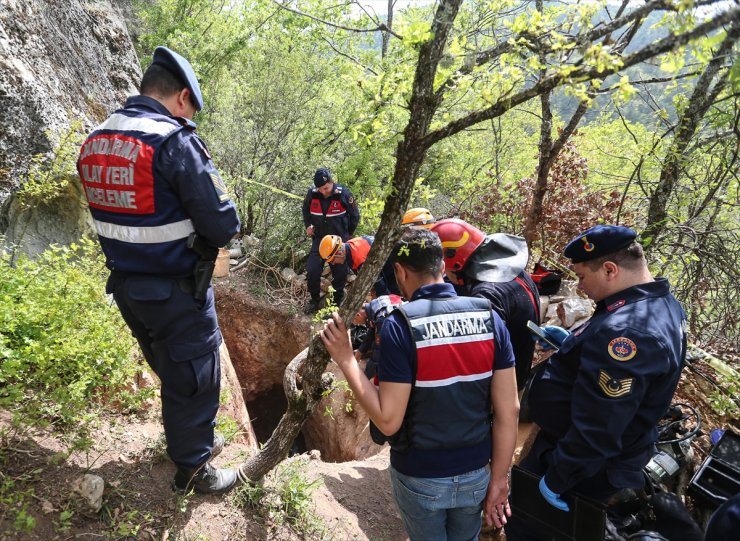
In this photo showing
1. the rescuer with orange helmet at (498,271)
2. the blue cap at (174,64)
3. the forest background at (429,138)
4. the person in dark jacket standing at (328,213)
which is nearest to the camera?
the forest background at (429,138)

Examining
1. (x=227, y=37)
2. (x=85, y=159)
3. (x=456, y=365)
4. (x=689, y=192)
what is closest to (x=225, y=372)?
(x=85, y=159)

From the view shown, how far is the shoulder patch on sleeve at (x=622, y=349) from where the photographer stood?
6.14 feet

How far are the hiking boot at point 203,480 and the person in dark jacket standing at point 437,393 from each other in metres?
1.09

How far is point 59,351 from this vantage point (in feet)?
7.53

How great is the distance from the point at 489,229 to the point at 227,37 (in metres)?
8.33

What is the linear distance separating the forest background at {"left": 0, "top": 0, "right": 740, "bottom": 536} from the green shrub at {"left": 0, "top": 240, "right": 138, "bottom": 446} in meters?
0.01

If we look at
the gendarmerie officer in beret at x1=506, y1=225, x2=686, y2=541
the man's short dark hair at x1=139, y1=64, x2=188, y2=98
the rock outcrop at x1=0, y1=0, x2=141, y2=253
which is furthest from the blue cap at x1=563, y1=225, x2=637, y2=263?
the rock outcrop at x1=0, y1=0, x2=141, y2=253

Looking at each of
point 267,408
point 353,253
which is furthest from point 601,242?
point 267,408

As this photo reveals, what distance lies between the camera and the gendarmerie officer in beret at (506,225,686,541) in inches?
73.7

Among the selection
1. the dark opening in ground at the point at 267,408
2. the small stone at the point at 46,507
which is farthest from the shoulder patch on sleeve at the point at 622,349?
the dark opening in ground at the point at 267,408

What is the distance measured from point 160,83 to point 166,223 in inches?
28.3

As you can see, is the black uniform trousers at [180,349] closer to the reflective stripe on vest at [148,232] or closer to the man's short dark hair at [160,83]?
the reflective stripe on vest at [148,232]

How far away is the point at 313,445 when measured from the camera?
6.98m

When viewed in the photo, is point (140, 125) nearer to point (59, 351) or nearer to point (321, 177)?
point (59, 351)
